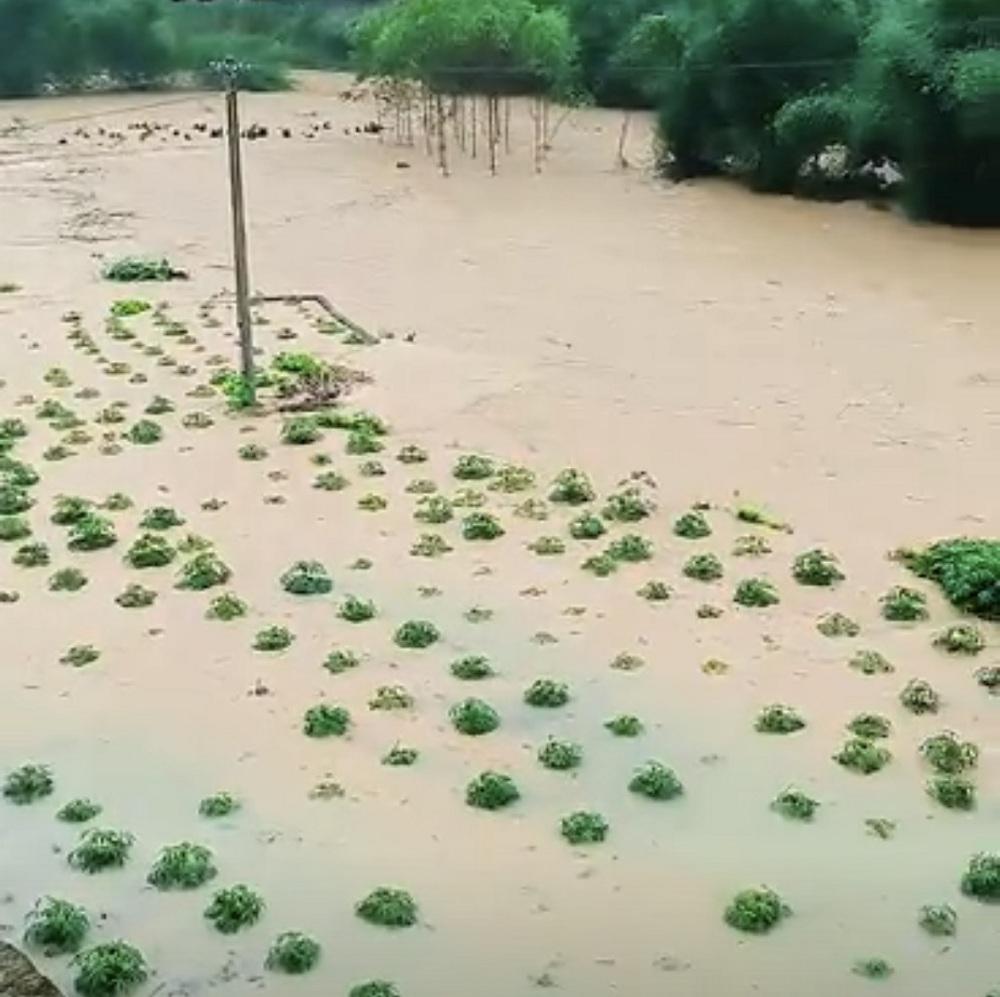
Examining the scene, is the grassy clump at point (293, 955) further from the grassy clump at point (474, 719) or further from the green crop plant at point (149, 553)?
the green crop plant at point (149, 553)

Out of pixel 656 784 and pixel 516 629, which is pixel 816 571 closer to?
pixel 516 629

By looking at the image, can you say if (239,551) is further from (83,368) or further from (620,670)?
(83,368)

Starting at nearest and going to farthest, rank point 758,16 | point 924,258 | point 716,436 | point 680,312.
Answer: point 716,436 → point 680,312 → point 924,258 → point 758,16

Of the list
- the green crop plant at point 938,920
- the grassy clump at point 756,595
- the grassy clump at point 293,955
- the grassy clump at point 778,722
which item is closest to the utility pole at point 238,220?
the grassy clump at point 756,595

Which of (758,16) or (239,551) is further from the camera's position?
(758,16)

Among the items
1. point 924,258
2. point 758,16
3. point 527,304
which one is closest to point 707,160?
point 758,16

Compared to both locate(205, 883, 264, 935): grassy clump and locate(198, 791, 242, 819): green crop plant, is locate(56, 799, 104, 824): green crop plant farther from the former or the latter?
locate(205, 883, 264, 935): grassy clump

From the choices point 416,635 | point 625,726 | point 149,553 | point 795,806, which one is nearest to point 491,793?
point 625,726
